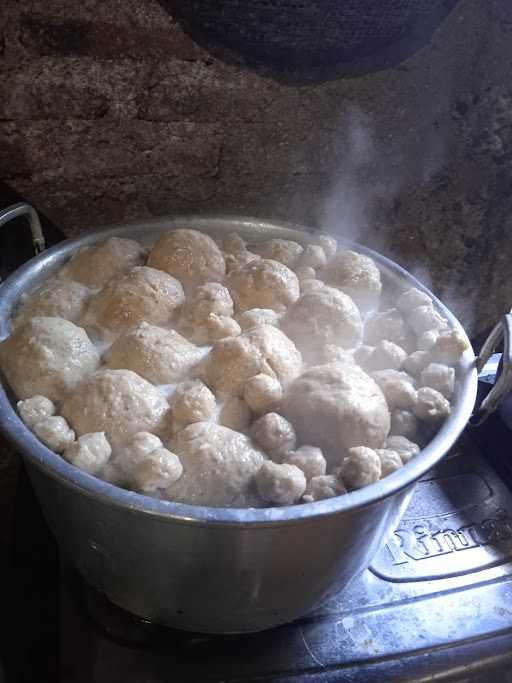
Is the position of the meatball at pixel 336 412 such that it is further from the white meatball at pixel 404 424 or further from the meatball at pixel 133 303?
the meatball at pixel 133 303

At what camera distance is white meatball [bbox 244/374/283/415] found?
1.12 meters

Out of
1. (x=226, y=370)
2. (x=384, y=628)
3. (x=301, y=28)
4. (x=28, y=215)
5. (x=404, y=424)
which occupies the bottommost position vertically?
(x=384, y=628)

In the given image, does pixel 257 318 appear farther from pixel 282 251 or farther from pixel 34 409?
pixel 34 409

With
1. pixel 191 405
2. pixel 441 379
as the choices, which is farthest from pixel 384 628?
pixel 191 405

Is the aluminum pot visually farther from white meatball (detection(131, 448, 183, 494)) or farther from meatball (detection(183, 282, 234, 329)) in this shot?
meatball (detection(183, 282, 234, 329))

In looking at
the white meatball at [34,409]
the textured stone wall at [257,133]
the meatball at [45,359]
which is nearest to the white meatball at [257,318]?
the meatball at [45,359]

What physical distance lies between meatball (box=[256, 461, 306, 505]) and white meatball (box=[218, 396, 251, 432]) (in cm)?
14

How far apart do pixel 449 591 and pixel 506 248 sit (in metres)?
1.19

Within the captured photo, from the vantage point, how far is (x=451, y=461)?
5.49 feet

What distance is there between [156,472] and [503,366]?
2.36 feet

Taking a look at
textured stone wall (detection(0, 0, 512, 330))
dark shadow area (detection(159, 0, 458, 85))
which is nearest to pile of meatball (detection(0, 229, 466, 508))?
textured stone wall (detection(0, 0, 512, 330))

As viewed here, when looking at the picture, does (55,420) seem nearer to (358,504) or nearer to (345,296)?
(358,504)

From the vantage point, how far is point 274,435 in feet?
3.51

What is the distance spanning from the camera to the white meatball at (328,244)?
5.11ft
